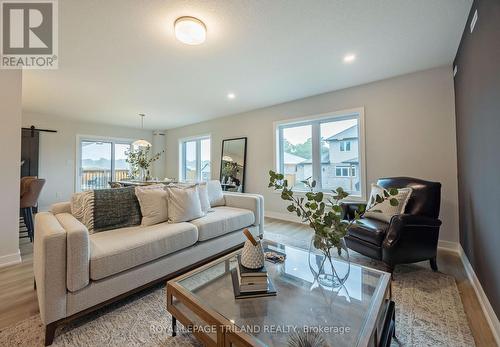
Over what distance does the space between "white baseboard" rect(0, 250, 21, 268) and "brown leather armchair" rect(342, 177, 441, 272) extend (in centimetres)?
363

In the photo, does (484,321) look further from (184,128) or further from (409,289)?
(184,128)

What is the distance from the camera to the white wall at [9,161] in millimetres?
2369

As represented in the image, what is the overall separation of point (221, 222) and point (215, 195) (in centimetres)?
81

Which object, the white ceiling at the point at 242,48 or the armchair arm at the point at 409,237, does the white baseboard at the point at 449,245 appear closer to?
the armchair arm at the point at 409,237

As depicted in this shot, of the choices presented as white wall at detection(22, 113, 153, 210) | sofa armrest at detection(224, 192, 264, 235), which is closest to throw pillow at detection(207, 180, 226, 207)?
sofa armrest at detection(224, 192, 264, 235)

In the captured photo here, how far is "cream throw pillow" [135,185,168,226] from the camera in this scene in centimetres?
217

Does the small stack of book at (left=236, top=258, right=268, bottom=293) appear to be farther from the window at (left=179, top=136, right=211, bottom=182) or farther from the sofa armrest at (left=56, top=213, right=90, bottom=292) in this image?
the window at (left=179, top=136, right=211, bottom=182)

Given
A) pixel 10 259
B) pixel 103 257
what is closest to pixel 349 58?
pixel 103 257

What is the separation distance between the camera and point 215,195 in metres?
3.17

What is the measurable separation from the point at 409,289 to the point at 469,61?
2179 mm

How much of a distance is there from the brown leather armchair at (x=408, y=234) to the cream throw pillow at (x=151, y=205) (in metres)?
1.88

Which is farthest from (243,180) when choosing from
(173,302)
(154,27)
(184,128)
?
(173,302)

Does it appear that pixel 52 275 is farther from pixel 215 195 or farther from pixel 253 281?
pixel 215 195

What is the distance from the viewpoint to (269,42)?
2359 mm
